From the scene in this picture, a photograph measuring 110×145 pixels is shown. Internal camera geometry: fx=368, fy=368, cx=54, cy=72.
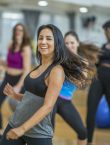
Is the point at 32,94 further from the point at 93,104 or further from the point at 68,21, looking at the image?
the point at 68,21

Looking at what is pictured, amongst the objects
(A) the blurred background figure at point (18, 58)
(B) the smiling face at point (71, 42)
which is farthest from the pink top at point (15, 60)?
(B) the smiling face at point (71, 42)

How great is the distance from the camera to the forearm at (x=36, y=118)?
6.84 ft

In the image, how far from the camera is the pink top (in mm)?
4461

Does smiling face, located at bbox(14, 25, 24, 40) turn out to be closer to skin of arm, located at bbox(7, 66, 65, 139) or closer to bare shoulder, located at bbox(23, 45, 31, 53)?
bare shoulder, located at bbox(23, 45, 31, 53)

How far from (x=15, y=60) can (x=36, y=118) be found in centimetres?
247

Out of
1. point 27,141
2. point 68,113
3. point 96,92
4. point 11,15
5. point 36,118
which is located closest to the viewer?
point 36,118

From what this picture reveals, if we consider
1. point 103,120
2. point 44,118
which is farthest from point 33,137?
point 103,120

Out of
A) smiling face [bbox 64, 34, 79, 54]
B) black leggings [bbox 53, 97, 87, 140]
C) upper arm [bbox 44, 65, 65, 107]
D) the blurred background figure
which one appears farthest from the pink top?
upper arm [bbox 44, 65, 65, 107]

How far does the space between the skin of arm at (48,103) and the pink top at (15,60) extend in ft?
7.45

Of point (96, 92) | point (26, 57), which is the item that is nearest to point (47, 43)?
point (96, 92)

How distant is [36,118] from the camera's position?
209cm

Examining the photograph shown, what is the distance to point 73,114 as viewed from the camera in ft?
11.0

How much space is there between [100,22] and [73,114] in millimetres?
8736

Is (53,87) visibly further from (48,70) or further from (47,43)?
(47,43)
